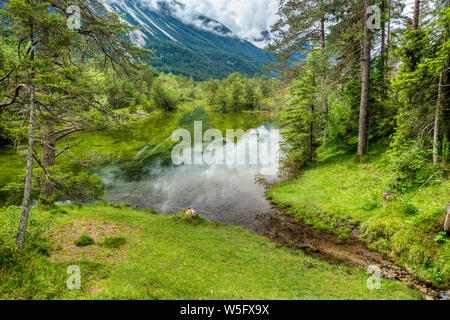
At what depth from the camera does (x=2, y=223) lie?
843 centimetres

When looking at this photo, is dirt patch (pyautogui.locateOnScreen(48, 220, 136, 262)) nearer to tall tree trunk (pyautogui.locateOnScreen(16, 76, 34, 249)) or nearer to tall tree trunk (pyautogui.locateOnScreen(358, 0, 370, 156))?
tall tree trunk (pyautogui.locateOnScreen(16, 76, 34, 249))

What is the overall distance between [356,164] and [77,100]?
18.8 meters

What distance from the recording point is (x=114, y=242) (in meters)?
9.14

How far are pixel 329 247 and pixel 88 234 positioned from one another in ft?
38.2

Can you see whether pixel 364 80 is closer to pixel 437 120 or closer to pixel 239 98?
pixel 437 120

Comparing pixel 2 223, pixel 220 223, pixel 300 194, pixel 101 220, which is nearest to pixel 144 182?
pixel 101 220

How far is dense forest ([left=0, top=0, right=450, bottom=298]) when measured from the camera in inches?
274

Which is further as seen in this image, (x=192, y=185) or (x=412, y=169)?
(x=192, y=185)

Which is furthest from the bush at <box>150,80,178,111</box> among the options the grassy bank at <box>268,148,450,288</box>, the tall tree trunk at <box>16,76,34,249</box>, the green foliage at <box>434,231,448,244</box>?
the green foliage at <box>434,231,448,244</box>

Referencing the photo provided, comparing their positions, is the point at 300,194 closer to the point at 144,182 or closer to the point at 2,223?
the point at 144,182

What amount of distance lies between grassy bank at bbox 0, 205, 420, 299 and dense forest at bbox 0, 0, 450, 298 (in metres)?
0.23

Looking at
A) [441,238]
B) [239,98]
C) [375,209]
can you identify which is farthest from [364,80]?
[239,98]

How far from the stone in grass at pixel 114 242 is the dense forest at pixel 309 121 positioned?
0.71ft

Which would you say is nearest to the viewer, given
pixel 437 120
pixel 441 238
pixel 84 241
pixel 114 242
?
pixel 441 238
